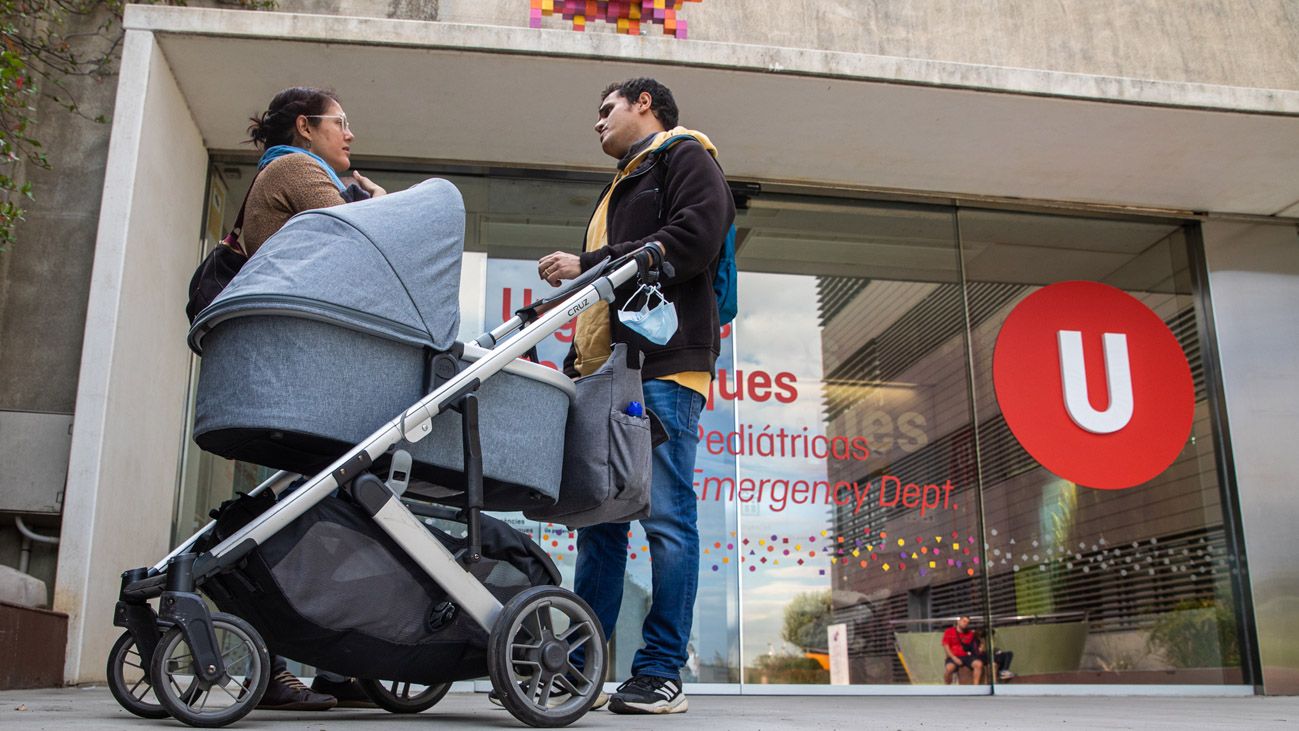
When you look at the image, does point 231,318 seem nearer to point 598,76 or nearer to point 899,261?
point 598,76

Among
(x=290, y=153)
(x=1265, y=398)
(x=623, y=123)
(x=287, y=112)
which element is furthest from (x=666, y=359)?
(x=1265, y=398)

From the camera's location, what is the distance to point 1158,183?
6230 millimetres

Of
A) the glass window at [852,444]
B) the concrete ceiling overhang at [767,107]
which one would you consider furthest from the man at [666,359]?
the glass window at [852,444]

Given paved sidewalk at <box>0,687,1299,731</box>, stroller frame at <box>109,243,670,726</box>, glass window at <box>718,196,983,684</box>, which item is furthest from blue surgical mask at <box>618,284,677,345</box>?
glass window at <box>718,196,983,684</box>

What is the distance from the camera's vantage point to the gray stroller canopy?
226cm

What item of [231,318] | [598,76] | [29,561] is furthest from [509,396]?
[29,561]

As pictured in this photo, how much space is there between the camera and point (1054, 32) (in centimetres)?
644

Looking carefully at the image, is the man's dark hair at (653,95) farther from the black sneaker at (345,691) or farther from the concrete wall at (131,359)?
the concrete wall at (131,359)

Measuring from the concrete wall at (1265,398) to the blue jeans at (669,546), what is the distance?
172 inches

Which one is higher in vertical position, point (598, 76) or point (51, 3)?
point (51, 3)

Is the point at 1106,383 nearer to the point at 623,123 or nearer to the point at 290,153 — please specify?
the point at 623,123

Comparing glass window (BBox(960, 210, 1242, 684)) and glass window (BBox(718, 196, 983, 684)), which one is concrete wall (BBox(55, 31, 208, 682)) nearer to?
glass window (BBox(718, 196, 983, 684))

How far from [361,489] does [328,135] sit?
1298 millimetres

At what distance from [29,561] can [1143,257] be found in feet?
19.6
